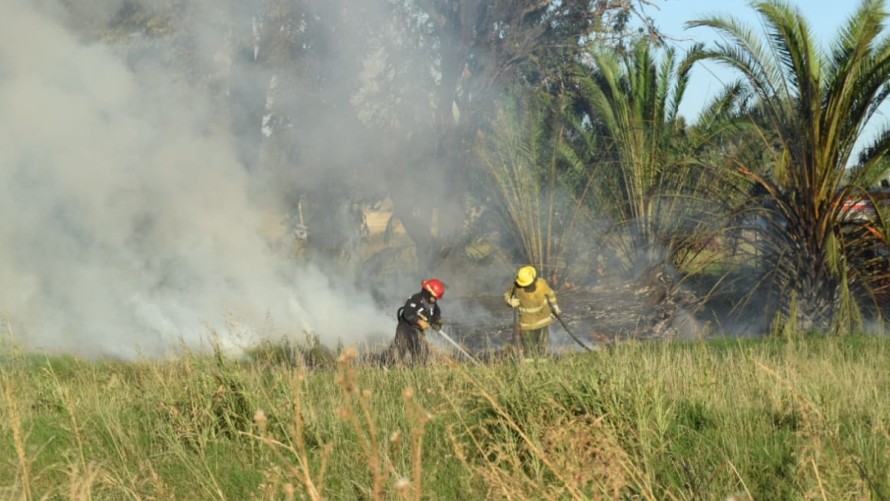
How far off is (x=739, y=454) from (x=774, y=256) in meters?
8.04

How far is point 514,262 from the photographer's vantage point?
2044cm

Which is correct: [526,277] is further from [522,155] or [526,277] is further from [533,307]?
[522,155]

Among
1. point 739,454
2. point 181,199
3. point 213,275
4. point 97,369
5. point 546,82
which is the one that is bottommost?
point 739,454

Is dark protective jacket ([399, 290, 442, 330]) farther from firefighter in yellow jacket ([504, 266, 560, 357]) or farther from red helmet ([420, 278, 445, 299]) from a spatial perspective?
firefighter in yellow jacket ([504, 266, 560, 357])

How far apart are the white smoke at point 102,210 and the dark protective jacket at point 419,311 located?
2.44 m

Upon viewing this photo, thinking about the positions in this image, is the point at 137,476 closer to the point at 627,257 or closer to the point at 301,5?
the point at 301,5

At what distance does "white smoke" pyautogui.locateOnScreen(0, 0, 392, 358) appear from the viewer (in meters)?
13.0

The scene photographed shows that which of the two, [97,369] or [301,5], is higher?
[301,5]

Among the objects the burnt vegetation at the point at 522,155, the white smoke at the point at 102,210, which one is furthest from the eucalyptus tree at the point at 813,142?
the white smoke at the point at 102,210

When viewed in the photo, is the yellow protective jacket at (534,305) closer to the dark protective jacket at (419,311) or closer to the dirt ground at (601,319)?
the dark protective jacket at (419,311)

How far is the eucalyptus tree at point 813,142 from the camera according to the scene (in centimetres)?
1165

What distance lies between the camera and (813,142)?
11.7 meters

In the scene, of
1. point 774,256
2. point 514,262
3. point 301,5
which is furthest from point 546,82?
point 774,256

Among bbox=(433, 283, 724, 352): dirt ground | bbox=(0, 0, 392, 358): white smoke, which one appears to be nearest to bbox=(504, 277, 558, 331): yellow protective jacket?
bbox=(433, 283, 724, 352): dirt ground
